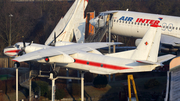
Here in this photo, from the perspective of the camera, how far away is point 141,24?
42750 mm

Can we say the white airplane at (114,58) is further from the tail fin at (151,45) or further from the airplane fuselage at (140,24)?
the airplane fuselage at (140,24)

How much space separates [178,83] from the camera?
24.9 meters

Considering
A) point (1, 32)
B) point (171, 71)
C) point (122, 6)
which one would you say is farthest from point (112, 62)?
point (122, 6)

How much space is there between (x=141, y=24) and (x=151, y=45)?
1471cm

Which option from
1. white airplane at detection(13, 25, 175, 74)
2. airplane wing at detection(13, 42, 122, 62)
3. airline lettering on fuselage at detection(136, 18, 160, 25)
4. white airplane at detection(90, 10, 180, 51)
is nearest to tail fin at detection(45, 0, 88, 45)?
white airplane at detection(90, 10, 180, 51)

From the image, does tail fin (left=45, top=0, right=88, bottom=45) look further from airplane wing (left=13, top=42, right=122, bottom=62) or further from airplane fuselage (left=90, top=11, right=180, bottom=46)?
airplane wing (left=13, top=42, right=122, bottom=62)

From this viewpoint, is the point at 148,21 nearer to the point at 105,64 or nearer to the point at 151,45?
the point at 151,45

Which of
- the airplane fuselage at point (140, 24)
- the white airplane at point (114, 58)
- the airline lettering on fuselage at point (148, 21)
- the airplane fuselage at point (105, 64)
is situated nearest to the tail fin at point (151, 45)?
the white airplane at point (114, 58)

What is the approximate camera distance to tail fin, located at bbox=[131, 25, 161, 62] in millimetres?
28359

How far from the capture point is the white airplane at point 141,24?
1591 inches

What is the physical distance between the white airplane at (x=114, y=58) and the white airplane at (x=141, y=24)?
12.0 meters

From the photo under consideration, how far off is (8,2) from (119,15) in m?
42.4

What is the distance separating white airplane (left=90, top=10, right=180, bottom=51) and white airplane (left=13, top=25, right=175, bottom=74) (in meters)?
12.0

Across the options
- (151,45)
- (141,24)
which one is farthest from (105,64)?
(141,24)
